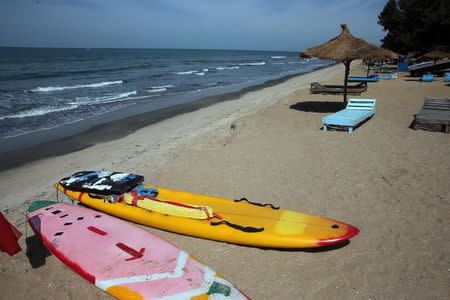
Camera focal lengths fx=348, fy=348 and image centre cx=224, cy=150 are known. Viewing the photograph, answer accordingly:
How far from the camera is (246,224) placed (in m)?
4.54

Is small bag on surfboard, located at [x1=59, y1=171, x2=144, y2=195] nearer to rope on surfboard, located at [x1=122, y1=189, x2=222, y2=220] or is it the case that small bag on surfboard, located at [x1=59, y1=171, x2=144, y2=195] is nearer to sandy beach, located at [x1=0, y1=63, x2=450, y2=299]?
rope on surfboard, located at [x1=122, y1=189, x2=222, y2=220]

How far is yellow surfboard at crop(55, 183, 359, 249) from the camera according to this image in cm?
418

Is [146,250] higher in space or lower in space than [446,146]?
lower

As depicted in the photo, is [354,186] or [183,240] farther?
[354,186]

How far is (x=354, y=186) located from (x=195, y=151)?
157 inches

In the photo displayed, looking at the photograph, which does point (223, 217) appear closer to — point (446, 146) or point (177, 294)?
point (177, 294)

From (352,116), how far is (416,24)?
122 ft

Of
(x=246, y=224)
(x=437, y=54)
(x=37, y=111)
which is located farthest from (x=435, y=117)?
(x=437, y=54)

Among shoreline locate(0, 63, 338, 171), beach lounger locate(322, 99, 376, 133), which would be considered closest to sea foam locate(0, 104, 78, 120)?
shoreline locate(0, 63, 338, 171)

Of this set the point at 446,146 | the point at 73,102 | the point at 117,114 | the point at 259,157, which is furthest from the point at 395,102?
the point at 73,102

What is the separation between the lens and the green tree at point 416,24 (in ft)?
118

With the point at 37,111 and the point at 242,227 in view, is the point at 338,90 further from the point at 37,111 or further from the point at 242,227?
the point at 242,227

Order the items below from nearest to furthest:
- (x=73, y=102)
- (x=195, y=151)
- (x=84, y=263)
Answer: (x=84, y=263), (x=195, y=151), (x=73, y=102)

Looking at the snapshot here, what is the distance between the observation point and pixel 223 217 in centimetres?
474
